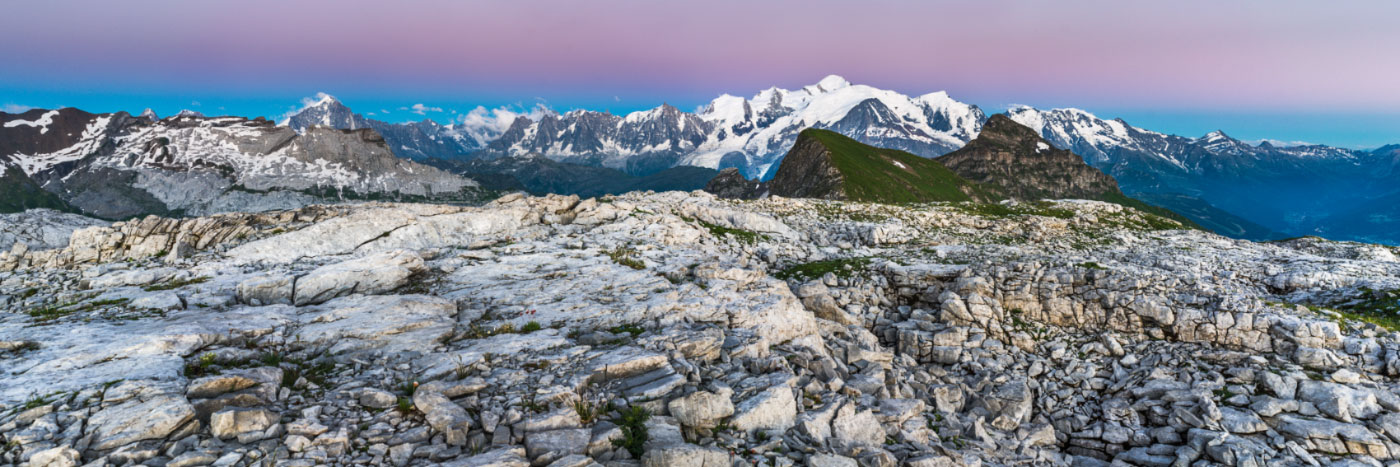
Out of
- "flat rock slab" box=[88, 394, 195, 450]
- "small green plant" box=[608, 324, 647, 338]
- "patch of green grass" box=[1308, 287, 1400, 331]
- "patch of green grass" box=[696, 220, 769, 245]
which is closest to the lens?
"flat rock slab" box=[88, 394, 195, 450]

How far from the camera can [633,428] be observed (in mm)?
11211

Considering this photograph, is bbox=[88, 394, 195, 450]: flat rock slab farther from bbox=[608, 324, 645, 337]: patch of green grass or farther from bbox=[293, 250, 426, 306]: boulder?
bbox=[293, 250, 426, 306]: boulder

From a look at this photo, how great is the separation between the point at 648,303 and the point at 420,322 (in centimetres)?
744

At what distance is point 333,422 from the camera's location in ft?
33.7

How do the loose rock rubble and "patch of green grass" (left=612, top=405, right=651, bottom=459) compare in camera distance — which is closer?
the loose rock rubble

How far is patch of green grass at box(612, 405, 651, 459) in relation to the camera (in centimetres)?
1062

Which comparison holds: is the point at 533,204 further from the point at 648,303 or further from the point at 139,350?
the point at 139,350

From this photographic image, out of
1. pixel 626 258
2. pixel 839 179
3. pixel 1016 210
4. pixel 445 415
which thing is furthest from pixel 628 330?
pixel 839 179

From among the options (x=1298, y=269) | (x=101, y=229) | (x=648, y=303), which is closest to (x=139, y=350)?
(x=648, y=303)

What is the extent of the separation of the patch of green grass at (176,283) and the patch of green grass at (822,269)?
2479cm

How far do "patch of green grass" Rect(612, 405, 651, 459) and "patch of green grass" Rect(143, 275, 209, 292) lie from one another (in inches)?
778

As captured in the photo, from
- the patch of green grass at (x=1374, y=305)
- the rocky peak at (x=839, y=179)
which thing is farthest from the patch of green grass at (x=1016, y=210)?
the rocky peak at (x=839, y=179)

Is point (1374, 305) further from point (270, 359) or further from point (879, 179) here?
point (879, 179)

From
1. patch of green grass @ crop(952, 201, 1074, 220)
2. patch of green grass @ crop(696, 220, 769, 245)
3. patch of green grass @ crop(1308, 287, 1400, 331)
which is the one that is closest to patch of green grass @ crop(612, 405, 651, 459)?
patch of green grass @ crop(696, 220, 769, 245)
